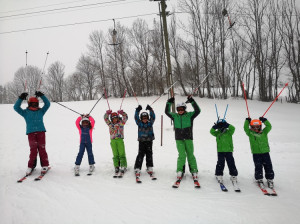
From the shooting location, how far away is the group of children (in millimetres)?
4660

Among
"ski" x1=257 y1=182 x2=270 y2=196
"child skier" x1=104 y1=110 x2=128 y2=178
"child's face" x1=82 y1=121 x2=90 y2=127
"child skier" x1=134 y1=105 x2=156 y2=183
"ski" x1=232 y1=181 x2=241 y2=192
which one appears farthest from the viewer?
"child's face" x1=82 y1=121 x2=90 y2=127

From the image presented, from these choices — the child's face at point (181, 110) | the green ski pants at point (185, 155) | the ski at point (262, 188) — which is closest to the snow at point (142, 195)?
the ski at point (262, 188)

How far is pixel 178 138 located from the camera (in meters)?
4.96

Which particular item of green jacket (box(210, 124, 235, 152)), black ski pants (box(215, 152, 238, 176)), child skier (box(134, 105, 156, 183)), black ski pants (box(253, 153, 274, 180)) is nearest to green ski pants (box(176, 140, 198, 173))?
black ski pants (box(215, 152, 238, 176))

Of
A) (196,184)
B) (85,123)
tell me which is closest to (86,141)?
(85,123)

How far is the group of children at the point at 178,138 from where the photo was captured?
4660 millimetres

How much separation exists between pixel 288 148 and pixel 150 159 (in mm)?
6254

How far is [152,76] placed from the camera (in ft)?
103

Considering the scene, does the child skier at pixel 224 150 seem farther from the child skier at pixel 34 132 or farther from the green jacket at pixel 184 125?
the child skier at pixel 34 132

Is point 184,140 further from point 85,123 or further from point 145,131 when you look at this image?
point 85,123

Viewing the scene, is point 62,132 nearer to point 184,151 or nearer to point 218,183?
point 184,151

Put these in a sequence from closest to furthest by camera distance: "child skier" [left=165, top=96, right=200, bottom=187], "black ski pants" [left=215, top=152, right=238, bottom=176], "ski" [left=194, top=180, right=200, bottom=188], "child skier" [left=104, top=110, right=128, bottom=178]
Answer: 1. "ski" [left=194, top=180, right=200, bottom=188]
2. "black ski pants" [left=215, top=152, right=238, bottom=176]
3. "child skier" [left=165, top=96, right=200, bottom=187]
4. "child skier" [left=104, top=110, right=128, bottom=178]

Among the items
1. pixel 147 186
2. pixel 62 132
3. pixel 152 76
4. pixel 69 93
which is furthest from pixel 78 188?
pixel 69 93

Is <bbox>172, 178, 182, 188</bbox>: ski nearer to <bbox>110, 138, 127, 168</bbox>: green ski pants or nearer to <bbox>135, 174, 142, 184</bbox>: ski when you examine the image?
<bbox>135, 174, 142, 184</bbox>: ski
